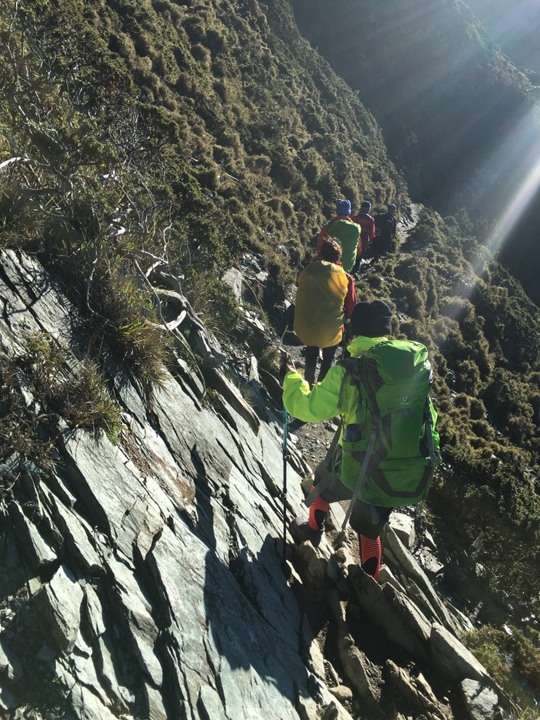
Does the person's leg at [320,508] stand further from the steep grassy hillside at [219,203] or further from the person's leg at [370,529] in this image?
the steep grassy hillside at [219,203]

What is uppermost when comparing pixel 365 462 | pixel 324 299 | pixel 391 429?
pixel 391 429

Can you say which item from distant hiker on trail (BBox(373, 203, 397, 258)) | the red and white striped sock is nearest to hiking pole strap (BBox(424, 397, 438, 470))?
the red and white striped sock

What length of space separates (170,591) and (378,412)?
A: 2.11 m

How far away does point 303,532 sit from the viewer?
17.5ft

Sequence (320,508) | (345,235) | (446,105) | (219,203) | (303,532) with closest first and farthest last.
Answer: (320,508) → (303,532) → (345,235) → (219,203) → (446,105)

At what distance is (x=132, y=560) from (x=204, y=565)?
688 millimetres

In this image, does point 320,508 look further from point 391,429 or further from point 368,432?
point 391,429

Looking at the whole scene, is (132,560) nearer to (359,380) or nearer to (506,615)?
(359,380)

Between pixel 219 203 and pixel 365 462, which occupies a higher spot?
pixel 365 462

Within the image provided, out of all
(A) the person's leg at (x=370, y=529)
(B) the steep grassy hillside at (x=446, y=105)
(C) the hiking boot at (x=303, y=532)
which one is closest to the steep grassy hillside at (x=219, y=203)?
(C) the hiking boot at (x=303, y=532)

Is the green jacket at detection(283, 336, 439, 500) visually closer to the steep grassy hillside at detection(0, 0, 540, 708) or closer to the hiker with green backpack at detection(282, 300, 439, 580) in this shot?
the hiker with green backpack at detection(282, 300, 439, 580)

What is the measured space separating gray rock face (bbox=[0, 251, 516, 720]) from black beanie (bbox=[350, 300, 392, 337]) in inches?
84.6

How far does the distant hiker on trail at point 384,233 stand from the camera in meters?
21.2

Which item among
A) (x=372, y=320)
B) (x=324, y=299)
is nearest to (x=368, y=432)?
(x=372, y=320)
